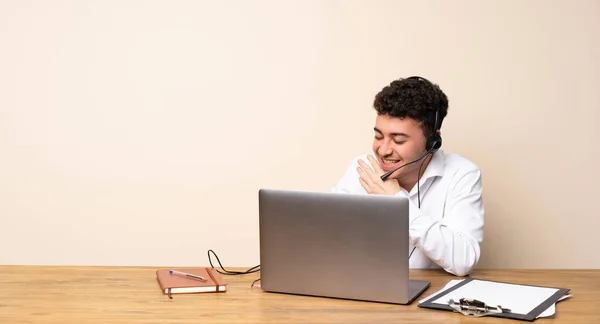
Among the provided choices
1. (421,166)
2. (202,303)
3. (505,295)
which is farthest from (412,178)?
(202,303)

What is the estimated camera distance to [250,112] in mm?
3318

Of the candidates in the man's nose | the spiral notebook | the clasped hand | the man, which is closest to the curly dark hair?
the man

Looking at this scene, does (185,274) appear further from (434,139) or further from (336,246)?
(434,139)

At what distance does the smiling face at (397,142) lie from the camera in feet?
8.27

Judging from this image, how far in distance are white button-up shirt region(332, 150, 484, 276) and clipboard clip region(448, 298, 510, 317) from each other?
0.38 m

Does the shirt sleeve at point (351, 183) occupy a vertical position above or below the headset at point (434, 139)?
below

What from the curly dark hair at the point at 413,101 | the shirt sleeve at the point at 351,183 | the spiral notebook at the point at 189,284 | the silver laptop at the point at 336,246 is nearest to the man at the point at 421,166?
the curly dark hair at the point at 413,101

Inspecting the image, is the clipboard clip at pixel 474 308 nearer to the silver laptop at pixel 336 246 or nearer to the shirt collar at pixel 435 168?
the silver laptop at pixel 336 246

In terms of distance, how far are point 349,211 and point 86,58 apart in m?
1.93

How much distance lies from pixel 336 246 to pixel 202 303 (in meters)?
0.38

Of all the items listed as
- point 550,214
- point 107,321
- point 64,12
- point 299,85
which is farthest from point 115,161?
point 550,214

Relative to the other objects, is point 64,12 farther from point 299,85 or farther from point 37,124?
point 299,85

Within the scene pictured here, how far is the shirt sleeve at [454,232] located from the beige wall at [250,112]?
0.87 m

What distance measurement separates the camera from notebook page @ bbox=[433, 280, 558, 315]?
1.82 metres
